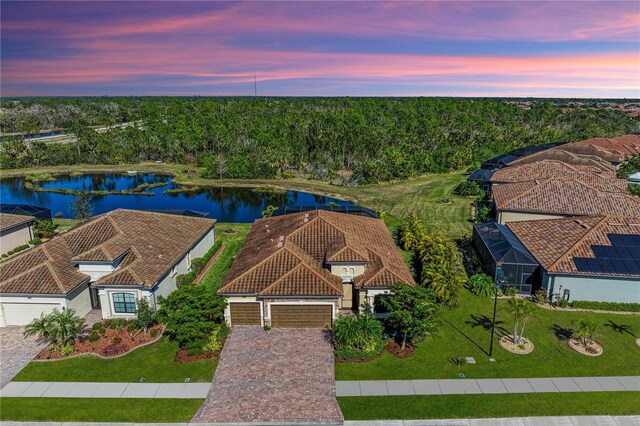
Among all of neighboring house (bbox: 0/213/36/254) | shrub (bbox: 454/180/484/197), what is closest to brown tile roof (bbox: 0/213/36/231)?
neighboring house (bbox: 0/213/36/254)

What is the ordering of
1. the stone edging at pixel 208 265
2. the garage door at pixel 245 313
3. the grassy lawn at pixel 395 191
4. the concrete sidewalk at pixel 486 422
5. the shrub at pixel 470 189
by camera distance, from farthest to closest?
the shrub at pixel 470 189
the grassy lawn at pixel 395 191
the stone edging at pixel 208 265
the garage door at pixel 245 313
the concrete sidewalk at pixel 486 422

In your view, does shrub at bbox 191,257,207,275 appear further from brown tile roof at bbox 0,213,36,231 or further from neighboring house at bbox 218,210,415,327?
brown tile roof at bbox 0,213,36,231

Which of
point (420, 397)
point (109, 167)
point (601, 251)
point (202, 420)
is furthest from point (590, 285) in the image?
point (109, 167)

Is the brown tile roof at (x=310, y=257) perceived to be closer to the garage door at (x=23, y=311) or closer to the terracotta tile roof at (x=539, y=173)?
the garage door at (x=23, y=311)

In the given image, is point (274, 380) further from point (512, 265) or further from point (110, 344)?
point (512, 265)

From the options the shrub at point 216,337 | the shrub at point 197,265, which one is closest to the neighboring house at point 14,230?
the shrub at point 197,265

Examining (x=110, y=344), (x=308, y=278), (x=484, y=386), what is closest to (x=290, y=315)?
(x=308, y=278)
